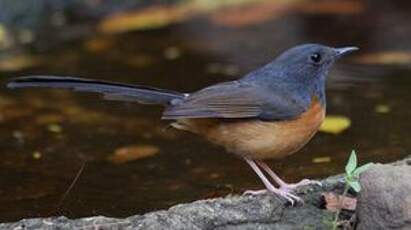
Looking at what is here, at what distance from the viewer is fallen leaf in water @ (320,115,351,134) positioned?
21.3 feet

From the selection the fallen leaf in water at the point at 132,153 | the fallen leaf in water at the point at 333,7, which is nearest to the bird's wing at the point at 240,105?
the fallen leaf in water at the point at 132,153

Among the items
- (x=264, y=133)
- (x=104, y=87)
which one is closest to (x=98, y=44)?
(x=104, y=87)

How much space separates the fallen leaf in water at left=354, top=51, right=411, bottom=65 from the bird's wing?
3.85 metres

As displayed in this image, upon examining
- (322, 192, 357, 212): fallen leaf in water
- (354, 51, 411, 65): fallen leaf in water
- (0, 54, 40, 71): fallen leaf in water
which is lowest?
(354, 51, 411, 65): fallen leaf in water

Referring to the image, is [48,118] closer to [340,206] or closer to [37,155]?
[37,155]

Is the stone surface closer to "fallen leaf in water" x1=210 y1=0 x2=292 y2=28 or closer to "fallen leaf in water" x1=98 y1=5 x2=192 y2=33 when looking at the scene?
"fallen leaf in water" x1=98 y1=5 x2=192 y2=33

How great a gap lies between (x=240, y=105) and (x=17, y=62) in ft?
13.7

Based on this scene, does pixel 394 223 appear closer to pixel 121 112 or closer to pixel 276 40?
pixel 121 112

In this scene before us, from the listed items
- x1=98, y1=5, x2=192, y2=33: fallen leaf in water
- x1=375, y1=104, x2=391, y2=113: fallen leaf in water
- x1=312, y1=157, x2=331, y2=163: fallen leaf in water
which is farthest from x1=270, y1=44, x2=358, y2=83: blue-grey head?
x1=98, y1=5, x2=192, y2=33: fallen leaf in water

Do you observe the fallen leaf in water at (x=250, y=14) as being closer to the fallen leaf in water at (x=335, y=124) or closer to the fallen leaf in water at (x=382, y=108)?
the fallen leaf in water at (x=382, y=108)

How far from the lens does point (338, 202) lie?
13.6 ft

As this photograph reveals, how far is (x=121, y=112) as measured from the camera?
23.1ft

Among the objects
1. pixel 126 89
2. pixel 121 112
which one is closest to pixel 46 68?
pixel 121 112

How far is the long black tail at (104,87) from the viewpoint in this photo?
14.2ft
